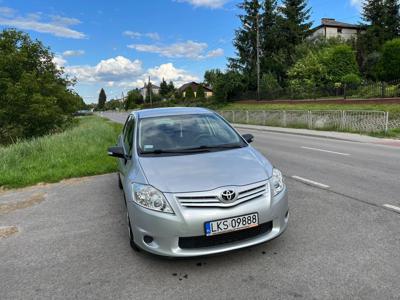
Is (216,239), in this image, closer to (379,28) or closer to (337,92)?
(337,92)

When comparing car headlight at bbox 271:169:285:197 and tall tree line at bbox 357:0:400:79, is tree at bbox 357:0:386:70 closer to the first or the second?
tall tree line at bbox 357:0:400:79

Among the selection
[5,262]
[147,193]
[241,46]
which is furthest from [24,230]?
[241,46]

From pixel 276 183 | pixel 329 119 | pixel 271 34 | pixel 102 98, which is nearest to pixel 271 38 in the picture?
pixel 271 34

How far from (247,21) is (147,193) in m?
44.3

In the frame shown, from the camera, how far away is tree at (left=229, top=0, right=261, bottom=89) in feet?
140

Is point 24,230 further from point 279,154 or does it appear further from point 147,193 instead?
point 279,154

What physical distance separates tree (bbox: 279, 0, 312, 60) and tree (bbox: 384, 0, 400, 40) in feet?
34.9

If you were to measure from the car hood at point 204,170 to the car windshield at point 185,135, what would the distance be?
253 millimetres

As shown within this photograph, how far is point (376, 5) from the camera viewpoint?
151 ft

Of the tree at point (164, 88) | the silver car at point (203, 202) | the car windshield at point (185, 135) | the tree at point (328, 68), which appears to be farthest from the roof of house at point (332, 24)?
the silver car at point (203, 202)

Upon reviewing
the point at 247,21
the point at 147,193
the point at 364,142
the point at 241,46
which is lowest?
the point at 364,142

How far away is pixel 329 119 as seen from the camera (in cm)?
1778

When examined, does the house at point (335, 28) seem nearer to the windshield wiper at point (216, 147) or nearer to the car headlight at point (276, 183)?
the windshield wiper at point (216, 147)

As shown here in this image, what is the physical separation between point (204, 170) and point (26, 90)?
1794 cm
